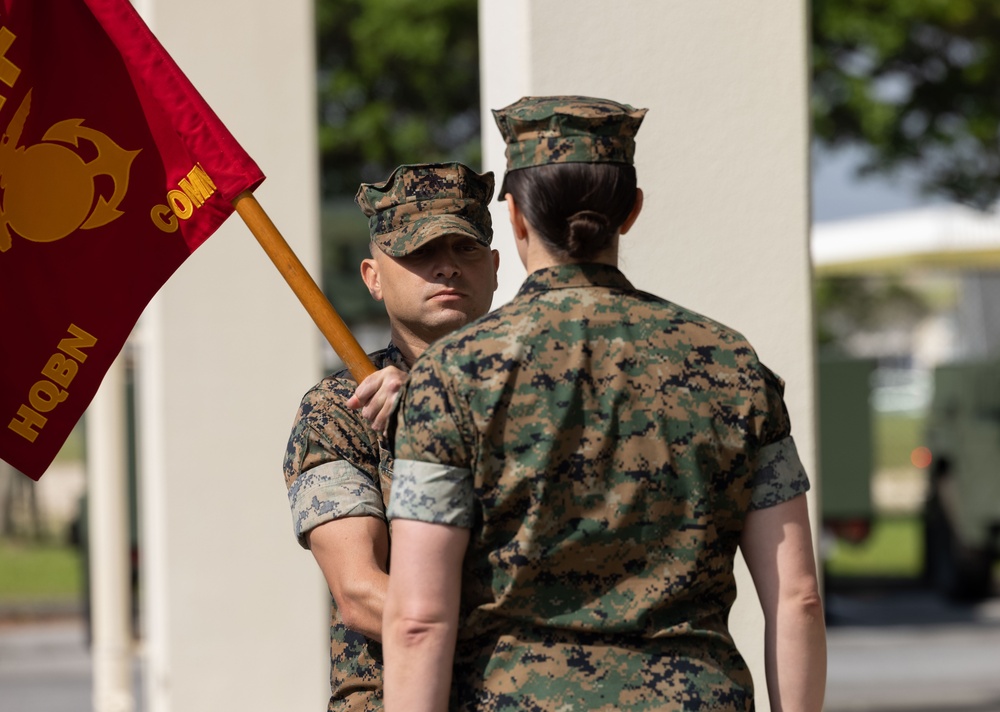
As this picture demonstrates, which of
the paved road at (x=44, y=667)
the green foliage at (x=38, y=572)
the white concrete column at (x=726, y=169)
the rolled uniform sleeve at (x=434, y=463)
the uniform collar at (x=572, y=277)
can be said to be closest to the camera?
the rolled uniform sleeve at (x=434, y=463)

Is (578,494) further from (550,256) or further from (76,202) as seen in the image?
(76,202)

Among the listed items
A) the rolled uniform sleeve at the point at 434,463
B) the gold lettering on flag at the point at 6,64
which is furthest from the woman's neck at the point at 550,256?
the gold lettering on flag at the point at 6,64

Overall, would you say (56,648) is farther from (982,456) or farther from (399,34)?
(982,456)

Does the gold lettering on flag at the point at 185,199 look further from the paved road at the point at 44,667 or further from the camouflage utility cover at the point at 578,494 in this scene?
the paved road at the point at 44,667

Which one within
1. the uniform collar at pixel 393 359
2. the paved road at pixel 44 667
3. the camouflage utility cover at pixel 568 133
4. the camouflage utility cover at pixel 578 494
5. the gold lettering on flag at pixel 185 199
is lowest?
the paved road at pixel 44 667

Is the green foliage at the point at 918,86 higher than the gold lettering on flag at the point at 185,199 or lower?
higher

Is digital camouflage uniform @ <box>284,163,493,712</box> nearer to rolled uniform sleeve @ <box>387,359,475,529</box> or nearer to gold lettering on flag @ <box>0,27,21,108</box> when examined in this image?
rolled uniform sleeve @ <box>387,359,475,529</box>

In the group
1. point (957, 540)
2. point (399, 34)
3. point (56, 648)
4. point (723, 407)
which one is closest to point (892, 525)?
point (957, 540)

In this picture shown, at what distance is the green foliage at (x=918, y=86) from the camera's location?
13.2 m

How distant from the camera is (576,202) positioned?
94.3 inches

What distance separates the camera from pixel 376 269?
3.07m

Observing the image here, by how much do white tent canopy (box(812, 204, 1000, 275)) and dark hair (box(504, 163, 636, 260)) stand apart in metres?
12.6

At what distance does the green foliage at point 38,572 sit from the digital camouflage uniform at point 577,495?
519 inches

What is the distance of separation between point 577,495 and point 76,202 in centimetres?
152
